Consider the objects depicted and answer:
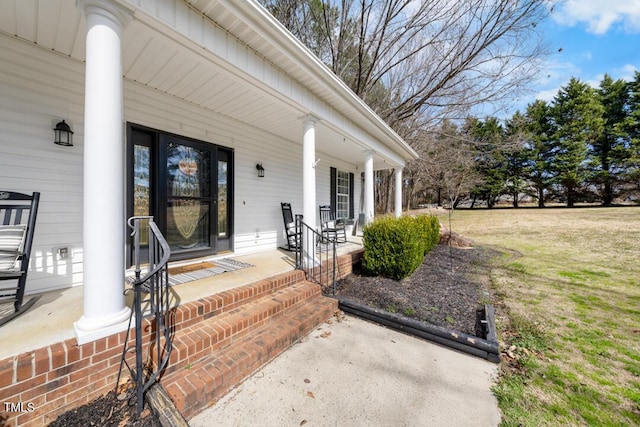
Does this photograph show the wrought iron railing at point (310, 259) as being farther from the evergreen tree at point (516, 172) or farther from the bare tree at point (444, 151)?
the evergreen tree at point (516, 172)

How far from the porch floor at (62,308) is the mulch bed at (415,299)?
1.73 ft

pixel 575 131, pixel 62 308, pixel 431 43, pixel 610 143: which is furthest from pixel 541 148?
pixel 62 308

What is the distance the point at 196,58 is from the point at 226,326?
270 cm

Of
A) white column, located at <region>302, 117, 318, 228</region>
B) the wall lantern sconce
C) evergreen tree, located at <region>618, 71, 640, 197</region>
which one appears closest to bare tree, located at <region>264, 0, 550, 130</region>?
white column, located at <region>302, 117, 318, 228</region>

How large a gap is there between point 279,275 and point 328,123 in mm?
2678

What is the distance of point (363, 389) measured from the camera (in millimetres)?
2023

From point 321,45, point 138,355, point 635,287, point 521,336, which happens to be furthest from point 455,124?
point 138,355

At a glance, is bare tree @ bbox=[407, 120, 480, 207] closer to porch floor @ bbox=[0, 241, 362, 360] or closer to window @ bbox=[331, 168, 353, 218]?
window @ bbox=[331, 168, 353, 218]

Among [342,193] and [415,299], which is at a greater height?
[342,193]

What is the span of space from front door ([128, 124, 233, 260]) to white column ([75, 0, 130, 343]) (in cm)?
170

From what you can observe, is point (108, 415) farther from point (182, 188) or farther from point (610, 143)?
point (610, 143)

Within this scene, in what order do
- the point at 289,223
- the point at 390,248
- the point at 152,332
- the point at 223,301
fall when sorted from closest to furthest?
1. the point at 152,332
2. the point at 223,301
3. the point at 390,248
4. the point at 289,223

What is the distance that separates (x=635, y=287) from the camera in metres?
4.21

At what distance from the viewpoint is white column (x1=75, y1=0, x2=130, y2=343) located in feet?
5.77
